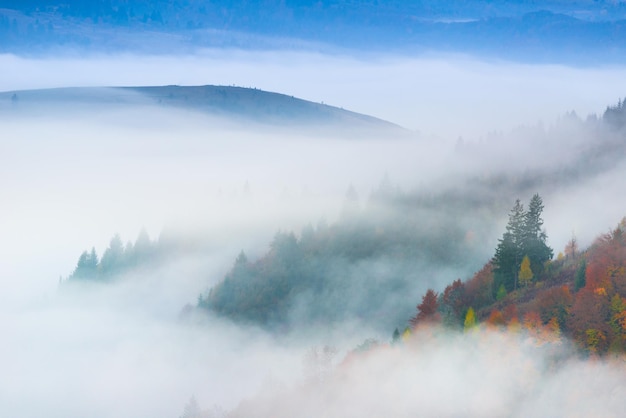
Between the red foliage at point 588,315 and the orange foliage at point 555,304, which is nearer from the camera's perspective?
the red foliage at point 588,315

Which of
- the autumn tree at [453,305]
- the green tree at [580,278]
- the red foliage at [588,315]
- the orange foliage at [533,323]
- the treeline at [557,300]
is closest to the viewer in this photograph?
the red foliage at [588,315]

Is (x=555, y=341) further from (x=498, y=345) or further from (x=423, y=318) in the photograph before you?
(x=423, y=318)

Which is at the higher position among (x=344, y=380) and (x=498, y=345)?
(x=498, y=345)

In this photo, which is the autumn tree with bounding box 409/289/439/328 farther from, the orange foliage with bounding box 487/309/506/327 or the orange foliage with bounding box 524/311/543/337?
the orange foliage with bounding box 524/311/543/337

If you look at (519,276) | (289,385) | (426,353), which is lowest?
(289,385)

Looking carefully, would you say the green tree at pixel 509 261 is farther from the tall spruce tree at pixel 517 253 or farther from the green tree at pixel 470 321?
the green tree at pixel 470 321

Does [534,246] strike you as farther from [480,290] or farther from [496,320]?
[496,320]

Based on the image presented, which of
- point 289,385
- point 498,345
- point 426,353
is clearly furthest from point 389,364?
point 289,385

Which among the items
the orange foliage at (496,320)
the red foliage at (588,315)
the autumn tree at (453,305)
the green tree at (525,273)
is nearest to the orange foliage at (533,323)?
the orange foliage at (496,320)
